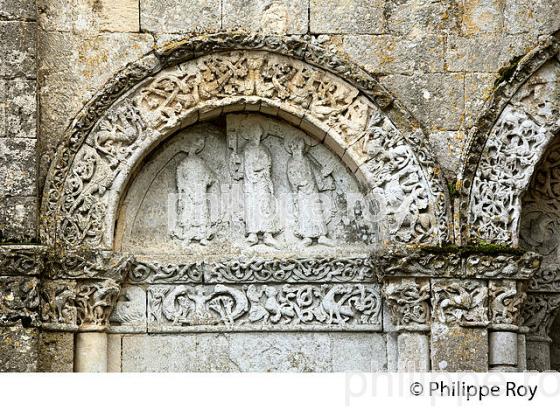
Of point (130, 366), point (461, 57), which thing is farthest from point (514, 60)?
point (130, 366)

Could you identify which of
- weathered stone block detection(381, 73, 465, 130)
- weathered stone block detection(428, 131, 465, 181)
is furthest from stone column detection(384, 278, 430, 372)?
weathered stone block detection(381, 73, 465, 130)

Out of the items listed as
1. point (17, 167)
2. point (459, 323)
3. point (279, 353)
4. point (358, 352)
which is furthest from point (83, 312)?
point (459, 323)

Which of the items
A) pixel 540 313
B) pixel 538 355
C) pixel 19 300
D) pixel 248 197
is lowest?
pixel 538 355

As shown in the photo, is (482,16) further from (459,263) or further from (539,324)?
(539,324)

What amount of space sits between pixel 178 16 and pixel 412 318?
3177 millimetres

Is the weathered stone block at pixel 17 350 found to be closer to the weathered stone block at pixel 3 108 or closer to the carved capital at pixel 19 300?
the carved capital at pixel 19 300

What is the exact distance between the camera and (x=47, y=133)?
13.7 meters

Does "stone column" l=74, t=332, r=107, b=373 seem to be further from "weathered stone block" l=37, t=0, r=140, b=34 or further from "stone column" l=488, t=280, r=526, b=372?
"stone column" l=488, t=280, r=526, b=372

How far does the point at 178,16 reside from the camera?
13.8m

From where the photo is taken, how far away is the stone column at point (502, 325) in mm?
13648

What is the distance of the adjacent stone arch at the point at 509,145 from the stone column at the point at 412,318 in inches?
22.7

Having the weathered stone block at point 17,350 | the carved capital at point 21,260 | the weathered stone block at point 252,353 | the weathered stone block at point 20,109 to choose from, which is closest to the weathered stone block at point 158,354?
the weathered stone block at point 252,353

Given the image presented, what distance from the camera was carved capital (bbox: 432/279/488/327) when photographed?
536 inches
